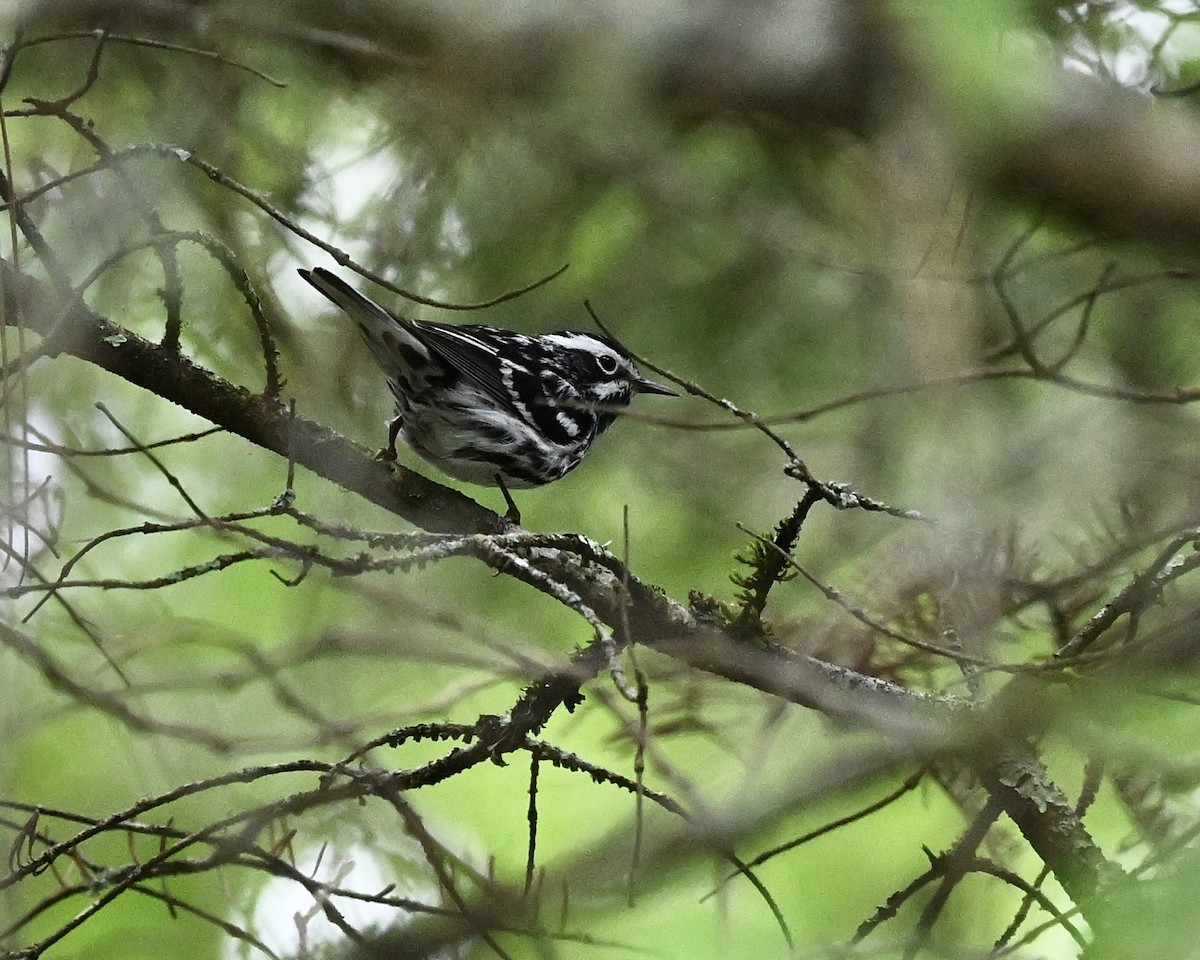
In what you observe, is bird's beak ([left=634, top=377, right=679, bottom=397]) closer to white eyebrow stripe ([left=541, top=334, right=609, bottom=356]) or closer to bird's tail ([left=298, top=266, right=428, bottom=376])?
white eyebrow stripe ([left=541, top=334, right=609, bottom=356])

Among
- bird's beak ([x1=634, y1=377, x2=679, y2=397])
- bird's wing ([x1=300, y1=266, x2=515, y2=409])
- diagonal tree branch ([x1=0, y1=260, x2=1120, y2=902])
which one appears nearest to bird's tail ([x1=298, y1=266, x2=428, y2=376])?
bird's wing ([x1=300, y1=266, x2=515, y2=409])

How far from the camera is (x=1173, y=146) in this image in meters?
2.50

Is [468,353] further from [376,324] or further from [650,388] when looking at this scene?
[650,388]

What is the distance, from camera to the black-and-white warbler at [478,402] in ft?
8.96

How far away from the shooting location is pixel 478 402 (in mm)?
2846

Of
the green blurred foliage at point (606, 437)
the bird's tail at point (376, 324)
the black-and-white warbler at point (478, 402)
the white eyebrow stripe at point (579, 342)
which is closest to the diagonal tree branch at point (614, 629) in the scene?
the green blurred foliage at point (606, 437)

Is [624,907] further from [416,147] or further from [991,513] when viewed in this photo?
[416,147]

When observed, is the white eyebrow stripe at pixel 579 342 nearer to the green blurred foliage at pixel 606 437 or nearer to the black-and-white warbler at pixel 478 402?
the black-and-white warbler at pixel 478 402

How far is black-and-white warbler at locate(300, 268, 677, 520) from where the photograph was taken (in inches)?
108

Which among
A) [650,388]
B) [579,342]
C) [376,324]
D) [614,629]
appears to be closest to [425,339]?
[376,324]

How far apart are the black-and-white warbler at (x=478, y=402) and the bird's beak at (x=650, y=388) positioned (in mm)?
19

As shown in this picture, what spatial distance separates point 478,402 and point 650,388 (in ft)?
1.73

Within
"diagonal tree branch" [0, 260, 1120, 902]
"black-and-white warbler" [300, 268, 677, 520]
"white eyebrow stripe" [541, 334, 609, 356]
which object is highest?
"white eyebrow stripe" [541, 334, 609, 356]

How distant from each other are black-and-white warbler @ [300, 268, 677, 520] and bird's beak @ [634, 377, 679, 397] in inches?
0.7
